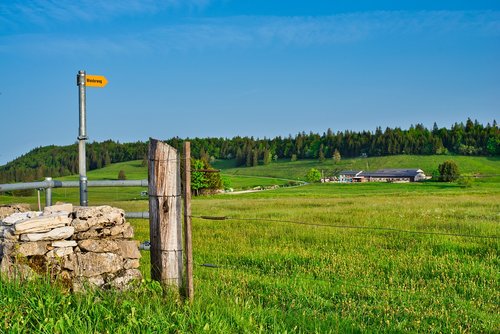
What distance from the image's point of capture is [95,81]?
11.0 meters

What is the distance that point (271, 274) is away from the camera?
10062mm

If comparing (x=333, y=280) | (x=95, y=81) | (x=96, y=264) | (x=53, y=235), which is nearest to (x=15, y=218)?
(x=53, y=235)

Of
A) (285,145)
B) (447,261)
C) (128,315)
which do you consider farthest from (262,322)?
(285,145)

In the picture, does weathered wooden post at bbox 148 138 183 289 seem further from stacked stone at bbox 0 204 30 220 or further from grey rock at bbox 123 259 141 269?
stacked stone at bbox 0 204 30 220

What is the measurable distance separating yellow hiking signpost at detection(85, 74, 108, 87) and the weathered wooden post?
4.58m

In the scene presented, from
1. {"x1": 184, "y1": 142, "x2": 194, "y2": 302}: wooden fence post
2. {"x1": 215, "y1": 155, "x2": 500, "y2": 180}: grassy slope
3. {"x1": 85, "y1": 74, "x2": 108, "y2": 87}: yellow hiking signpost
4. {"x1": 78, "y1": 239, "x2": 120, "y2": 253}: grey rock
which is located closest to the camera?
{"x1": 184, "y1": 142, "x2": 194, "y2": 302}: wooden fence post

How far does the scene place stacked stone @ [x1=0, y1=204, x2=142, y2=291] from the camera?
7277 mm

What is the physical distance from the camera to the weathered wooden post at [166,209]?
7.09 metres

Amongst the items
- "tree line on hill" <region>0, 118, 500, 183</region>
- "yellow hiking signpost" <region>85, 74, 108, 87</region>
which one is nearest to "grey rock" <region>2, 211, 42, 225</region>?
"yellow hiking signpost" <region>85, 74, 108, 87</region>

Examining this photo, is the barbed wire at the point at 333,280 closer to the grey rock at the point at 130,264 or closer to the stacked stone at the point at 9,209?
the grey rock at the point at 130,264

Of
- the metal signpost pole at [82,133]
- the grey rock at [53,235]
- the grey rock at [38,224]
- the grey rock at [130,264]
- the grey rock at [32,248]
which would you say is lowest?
the grey rock at [130,264]

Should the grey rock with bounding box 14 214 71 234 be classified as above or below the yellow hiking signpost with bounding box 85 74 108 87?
below

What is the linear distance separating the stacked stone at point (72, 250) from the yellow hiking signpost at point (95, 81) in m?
4.00

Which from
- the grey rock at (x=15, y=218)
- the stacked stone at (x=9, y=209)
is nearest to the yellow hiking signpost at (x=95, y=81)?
the stacked stone at (x=9, y=209)
